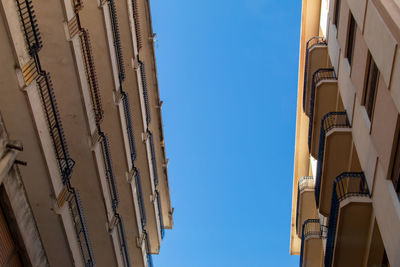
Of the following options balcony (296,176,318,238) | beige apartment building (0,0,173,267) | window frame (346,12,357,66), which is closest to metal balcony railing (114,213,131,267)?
beige apartment building (0,0,173,267)

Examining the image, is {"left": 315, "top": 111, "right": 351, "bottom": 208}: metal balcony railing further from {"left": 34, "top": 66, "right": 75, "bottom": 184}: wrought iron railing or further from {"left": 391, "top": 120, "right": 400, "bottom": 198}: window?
{"left": 34, "top": 66, "right": 75, "bottom": 184}: wrought iron railing

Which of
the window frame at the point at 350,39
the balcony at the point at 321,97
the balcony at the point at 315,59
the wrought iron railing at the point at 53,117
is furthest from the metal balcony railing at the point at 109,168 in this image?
the window frame at the point at 350,39

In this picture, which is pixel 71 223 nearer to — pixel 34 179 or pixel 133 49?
pixel 34 179

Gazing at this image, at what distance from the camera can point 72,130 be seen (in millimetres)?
15711

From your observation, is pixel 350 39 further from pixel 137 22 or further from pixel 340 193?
pixel 137 22

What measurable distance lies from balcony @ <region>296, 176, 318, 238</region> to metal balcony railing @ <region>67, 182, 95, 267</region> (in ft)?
36.1

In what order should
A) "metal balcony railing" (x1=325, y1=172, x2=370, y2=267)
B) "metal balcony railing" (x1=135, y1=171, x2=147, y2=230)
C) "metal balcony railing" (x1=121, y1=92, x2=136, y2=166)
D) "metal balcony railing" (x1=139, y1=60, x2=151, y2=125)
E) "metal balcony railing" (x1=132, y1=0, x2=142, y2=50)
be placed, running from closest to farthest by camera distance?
"metal balcony railing" (x1=325, y1=172, x2=370, y2=267)
"metal balcony railing" (x1=121, y1=92, x2=136, y2=166)
"metal balcony railing" (x1=132, y1=0, x2=142, y2=50)
"metal balcony railing" (x1=135, y1=171, x2=147, y2=230)
"metal balcony railing" (x1=139, y1=60, x2=151, y2=125)

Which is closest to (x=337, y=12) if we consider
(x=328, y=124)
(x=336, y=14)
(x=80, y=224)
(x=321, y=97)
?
(x=336, y=14)

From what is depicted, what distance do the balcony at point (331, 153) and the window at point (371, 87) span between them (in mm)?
2121

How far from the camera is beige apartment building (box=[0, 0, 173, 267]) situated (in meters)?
10.5

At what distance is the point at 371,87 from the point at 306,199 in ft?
35.9

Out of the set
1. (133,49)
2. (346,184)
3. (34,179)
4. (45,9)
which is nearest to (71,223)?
(34,179)

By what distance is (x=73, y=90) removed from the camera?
586 inches

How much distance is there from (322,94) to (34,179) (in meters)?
11.6
